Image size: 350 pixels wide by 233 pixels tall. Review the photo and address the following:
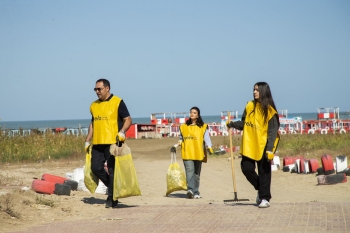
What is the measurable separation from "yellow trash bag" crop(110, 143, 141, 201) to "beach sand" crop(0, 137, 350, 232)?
367 millimetres

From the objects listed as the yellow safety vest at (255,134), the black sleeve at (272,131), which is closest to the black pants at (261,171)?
the yellow safety vest at (255,134)

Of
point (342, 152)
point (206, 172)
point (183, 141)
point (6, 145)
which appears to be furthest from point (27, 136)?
point (183, 141)

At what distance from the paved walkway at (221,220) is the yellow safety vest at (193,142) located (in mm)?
Answer: 2627

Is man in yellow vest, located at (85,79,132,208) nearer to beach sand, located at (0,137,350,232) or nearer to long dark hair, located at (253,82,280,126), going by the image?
beach sand, located at (0,137,350,232)

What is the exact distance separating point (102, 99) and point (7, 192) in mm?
2085

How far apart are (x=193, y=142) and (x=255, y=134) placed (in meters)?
3.07

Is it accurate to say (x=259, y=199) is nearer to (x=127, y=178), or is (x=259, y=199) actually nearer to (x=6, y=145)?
(x=127, y=178)

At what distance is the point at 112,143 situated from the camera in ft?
36.9

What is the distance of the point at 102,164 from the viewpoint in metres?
11.5

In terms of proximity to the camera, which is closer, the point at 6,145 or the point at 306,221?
the point at 306,221

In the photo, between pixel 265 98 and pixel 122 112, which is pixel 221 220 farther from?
pixel 122 112

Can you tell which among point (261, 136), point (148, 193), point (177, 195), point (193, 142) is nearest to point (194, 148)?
point (193, 142)

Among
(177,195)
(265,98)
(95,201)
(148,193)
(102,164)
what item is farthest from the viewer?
(148,193)

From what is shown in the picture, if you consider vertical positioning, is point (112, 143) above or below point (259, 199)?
above
